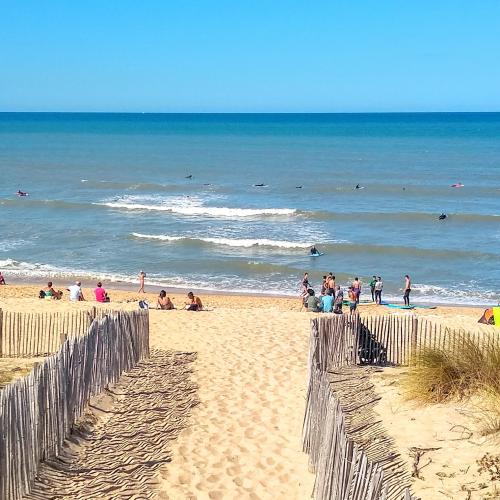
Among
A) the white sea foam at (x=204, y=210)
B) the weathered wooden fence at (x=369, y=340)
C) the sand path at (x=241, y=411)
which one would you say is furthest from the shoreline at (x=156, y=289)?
the white sea foam at (x=204, y=210)

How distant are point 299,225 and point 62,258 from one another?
13.3 metres

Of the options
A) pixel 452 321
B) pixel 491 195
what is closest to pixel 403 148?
pixel 491 195

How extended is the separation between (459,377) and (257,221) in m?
32.7

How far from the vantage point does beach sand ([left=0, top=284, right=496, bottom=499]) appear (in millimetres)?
9570

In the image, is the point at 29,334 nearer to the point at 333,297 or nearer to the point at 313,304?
the point at 313,304

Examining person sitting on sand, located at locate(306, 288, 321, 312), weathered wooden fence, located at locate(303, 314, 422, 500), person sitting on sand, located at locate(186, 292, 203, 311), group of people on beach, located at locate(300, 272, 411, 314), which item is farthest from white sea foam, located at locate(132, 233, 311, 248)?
weathered wooden fence, located at locate(303, 314, 422, 500)

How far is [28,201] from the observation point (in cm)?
4938

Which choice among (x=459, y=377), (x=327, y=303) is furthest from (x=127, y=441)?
(x=327, y=303)

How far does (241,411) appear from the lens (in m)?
12.2

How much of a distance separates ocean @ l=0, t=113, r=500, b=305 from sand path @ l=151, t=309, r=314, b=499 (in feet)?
36.0

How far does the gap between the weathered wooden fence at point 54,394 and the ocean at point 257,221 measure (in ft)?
55.1

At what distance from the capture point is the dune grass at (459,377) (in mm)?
10320

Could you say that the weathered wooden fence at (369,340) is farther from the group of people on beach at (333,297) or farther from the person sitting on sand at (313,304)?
the group of people on beach at (333,297)

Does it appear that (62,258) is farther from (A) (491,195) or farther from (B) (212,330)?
(A) (491,195)
